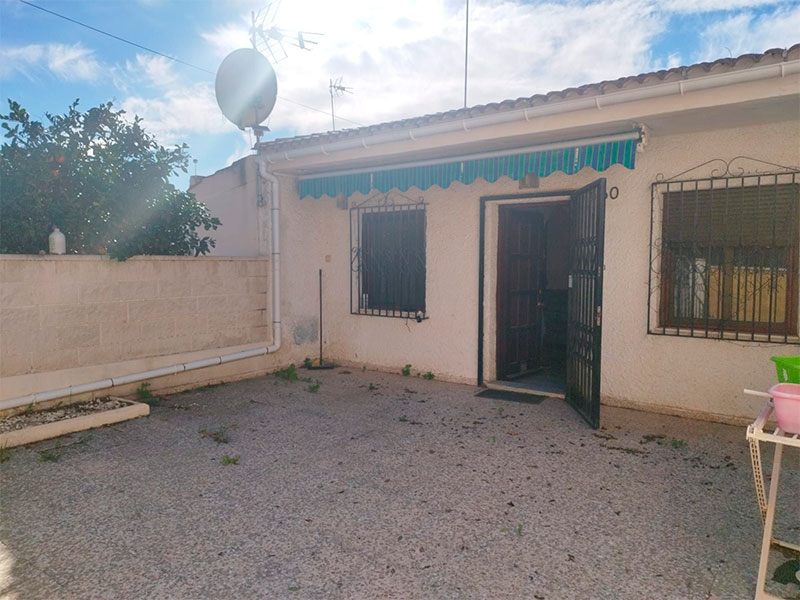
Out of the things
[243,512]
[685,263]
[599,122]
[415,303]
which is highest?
[599,122]

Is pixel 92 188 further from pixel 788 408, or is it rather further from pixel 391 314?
pixel 788 408

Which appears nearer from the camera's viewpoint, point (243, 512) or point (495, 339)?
point (243, 512)

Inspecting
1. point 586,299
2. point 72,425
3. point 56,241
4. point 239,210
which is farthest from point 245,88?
point 586,299

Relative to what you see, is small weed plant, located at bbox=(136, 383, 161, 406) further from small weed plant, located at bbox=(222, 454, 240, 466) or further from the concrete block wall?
small weed plant, located at bbox=(222, 454, 240, 466)

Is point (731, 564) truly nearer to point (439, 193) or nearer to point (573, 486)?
point (573, 486)

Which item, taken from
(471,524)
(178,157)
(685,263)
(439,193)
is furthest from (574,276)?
(178,157)

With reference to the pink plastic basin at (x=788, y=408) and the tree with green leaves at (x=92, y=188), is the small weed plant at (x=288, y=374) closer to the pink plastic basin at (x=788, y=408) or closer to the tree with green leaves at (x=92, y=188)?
the tree with green leaves at (x=92, y=188)

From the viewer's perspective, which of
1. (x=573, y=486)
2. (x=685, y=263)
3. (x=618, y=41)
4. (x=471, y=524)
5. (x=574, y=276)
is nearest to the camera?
(x=471, y=524)

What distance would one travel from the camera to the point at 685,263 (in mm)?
6598

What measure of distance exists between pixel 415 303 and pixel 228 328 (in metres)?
3.19

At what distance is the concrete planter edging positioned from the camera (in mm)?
5508

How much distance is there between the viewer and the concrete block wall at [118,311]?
614cm

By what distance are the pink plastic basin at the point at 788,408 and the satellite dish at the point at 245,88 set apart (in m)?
8.70

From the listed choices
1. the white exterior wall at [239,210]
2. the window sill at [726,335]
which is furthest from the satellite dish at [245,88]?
the window sill at [726,335]
